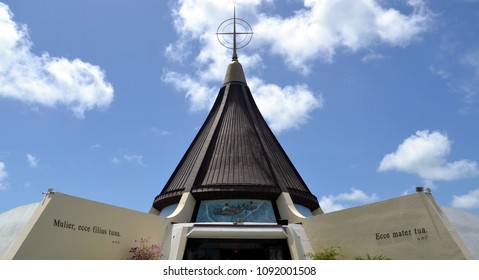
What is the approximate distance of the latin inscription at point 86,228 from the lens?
19.5 metres

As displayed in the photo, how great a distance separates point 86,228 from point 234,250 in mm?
8365

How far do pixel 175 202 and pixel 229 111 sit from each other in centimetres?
1037

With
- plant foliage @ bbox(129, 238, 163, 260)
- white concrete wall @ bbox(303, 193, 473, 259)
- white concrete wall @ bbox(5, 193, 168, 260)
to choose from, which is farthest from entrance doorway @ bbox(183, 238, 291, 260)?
white concrete wall @ bbox(5, 193, 168, 260)

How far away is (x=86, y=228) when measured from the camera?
67.4 feet

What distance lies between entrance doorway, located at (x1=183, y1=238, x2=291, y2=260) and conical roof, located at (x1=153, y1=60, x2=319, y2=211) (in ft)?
13.9

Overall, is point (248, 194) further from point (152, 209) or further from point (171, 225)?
point (152, 209)

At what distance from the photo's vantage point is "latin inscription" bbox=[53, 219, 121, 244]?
19.5m

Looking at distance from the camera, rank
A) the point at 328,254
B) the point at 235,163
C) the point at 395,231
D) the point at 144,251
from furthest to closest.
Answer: the point at 235,163
the point at 144,251
the point at 328,254
the point at 395,231

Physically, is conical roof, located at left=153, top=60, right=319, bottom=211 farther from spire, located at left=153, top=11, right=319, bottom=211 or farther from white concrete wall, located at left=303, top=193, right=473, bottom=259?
white concrete wall, located at left=303, top=193, right=473, bottom=259

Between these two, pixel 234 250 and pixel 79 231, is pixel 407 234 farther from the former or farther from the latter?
pixel 79 231

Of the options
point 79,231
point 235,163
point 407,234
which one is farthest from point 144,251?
point 407,234

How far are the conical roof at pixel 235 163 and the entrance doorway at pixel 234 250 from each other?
13.9 feet

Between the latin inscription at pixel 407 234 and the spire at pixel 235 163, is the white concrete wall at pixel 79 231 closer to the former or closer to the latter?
the spire at pixel 235 163

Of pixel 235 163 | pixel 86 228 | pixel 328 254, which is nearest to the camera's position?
pixel 86 228
